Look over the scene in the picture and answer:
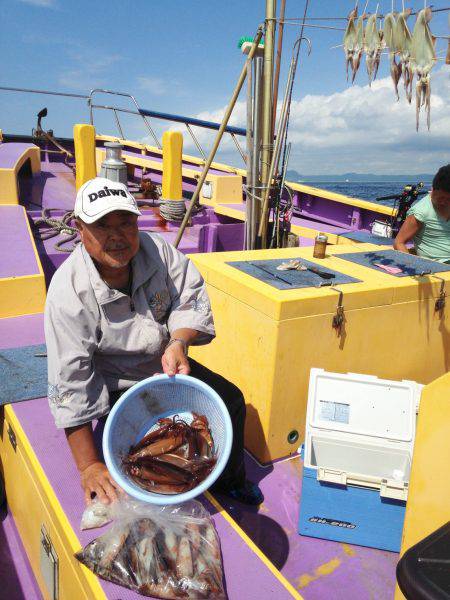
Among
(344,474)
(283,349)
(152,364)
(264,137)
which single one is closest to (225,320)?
(283,349)

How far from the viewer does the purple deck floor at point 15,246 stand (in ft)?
12.5

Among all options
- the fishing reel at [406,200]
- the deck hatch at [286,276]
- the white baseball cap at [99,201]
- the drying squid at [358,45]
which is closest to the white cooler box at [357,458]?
the deck hatch at [286,276]

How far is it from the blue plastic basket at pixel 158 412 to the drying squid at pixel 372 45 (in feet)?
6.10

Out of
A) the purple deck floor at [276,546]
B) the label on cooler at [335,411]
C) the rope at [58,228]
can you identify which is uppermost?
the rope at [58,228]

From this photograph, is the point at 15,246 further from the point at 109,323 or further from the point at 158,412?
the point at 158,412

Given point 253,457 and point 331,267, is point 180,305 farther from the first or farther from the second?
point 331,267

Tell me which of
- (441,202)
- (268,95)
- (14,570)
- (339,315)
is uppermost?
(268,95)

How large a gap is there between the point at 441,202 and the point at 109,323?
3.19 meters

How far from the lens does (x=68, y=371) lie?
6.00 ft

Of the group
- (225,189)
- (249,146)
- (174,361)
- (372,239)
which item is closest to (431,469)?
(174,361)

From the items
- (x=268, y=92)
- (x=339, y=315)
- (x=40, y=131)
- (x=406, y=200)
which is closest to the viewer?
(x=339, y=315)

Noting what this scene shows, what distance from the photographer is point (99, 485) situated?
178 cm

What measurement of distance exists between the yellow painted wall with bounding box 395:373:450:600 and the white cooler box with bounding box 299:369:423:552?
751 mm

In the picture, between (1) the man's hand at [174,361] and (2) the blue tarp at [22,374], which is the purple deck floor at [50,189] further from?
(1) the man's hand at [174,361]
